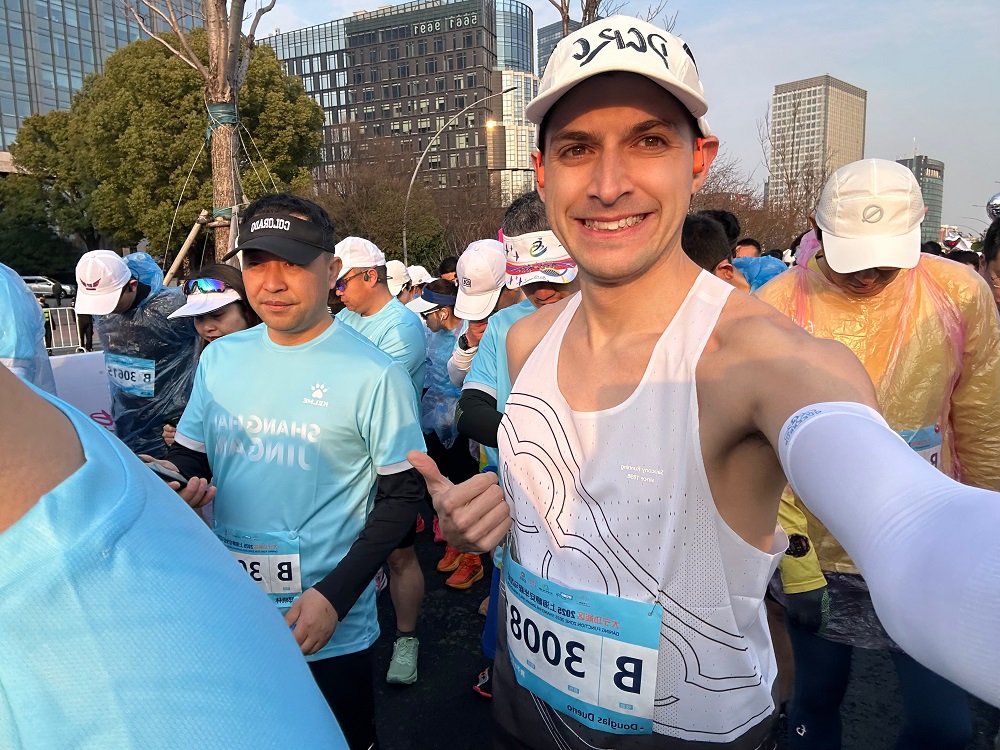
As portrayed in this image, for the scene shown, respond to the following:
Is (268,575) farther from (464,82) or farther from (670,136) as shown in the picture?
(464,82)

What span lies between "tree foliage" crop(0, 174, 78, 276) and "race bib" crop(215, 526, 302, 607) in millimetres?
41325

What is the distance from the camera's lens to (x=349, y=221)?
25984 mm

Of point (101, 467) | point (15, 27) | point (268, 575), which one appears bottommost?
point (268, 575)

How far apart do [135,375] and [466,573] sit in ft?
8.72

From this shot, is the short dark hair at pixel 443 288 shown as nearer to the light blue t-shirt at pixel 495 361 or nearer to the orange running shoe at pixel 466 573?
the orange running shoe at pixel 466 573

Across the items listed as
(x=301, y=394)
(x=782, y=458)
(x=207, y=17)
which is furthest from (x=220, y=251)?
(x=782, y=458)

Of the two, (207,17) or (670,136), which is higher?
(207,17)

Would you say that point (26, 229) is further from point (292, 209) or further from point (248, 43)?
point (292, 209)

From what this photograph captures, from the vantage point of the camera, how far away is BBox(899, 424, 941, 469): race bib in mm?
2346

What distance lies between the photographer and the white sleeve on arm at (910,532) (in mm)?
577

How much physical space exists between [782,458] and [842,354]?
0.25 metres

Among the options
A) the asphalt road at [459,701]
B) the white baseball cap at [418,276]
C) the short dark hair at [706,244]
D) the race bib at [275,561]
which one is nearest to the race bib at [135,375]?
the asphalt road at [459,701]

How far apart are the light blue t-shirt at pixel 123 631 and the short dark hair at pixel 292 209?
6.39ft

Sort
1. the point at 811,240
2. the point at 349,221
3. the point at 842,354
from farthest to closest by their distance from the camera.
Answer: the point at 349,221 < the point at 811,240 < the point at 842,354
